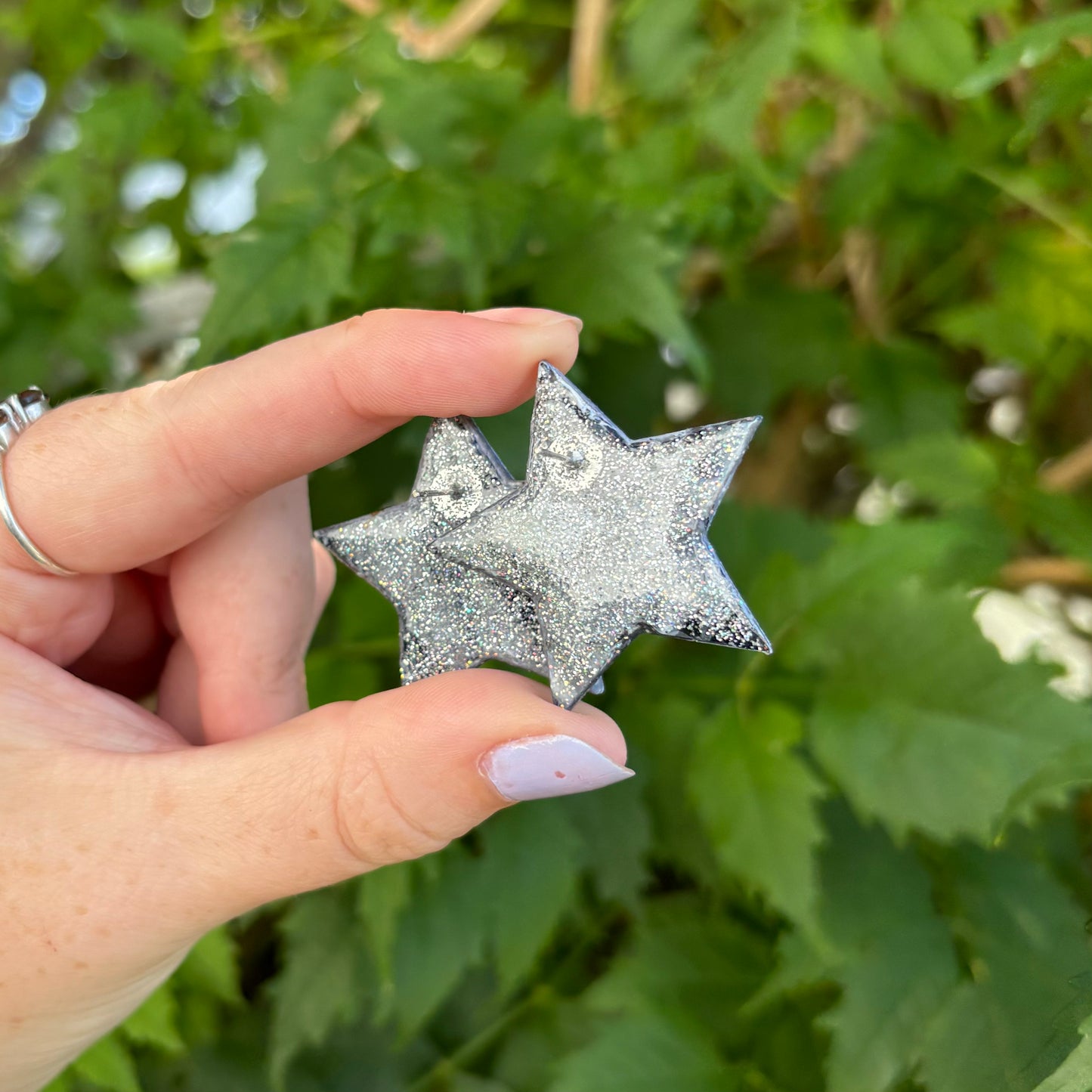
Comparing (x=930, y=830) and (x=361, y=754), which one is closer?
(x=361, y=754)

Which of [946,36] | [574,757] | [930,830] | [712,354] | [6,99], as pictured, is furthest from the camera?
[6,99]

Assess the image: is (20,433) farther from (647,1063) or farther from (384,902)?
(647,1063)

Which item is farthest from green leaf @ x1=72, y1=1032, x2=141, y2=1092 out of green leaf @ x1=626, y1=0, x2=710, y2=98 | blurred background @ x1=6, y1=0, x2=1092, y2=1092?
green leaf @ x1=626, y1=0, x2=710, y2=98

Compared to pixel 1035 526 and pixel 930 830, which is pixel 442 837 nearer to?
pixel 930 830

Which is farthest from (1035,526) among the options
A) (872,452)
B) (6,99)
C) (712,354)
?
(6,99)

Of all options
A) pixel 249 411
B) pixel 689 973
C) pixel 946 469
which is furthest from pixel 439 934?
pixel 946 469

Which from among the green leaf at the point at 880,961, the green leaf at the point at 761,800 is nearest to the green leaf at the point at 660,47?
the green leaf at the point at 761,800
